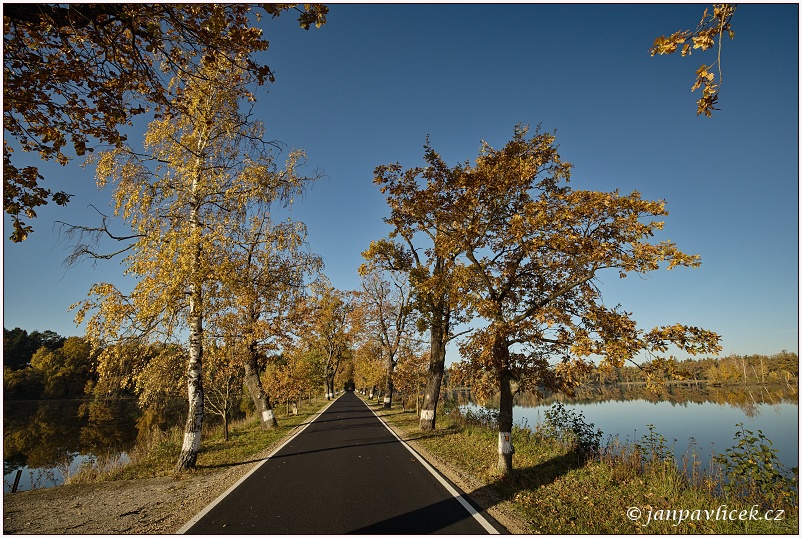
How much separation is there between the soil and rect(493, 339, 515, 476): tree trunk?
1137 mm

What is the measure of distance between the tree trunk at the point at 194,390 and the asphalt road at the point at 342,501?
6.39ft

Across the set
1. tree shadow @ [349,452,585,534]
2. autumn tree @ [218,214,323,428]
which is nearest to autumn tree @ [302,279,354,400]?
autumn tree @ [218,214,323,428]

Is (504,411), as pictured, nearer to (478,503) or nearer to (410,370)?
(478,503)

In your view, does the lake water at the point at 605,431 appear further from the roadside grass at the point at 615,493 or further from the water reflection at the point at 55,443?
the roadside grass at the point at 615,493

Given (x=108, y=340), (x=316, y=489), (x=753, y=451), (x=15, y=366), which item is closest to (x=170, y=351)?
(x=108, y=340)

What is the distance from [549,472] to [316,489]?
18.8ft

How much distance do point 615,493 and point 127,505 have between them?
9791 mm

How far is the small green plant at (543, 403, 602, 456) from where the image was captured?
11367 mm

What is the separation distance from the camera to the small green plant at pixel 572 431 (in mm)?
11367

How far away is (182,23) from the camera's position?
14.3ft

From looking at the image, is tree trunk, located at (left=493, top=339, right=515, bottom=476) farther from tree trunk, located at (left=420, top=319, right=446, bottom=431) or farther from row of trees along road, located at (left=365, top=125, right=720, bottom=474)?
tree trunk, located at (left=420, top=319, right=446, bottom=431)

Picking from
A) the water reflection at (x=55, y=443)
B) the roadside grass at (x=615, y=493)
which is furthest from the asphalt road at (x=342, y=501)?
the water reflection at (x=55, y=443)

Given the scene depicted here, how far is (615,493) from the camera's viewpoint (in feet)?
25.9

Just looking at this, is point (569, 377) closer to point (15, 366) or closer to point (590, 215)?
point (590, 215)
